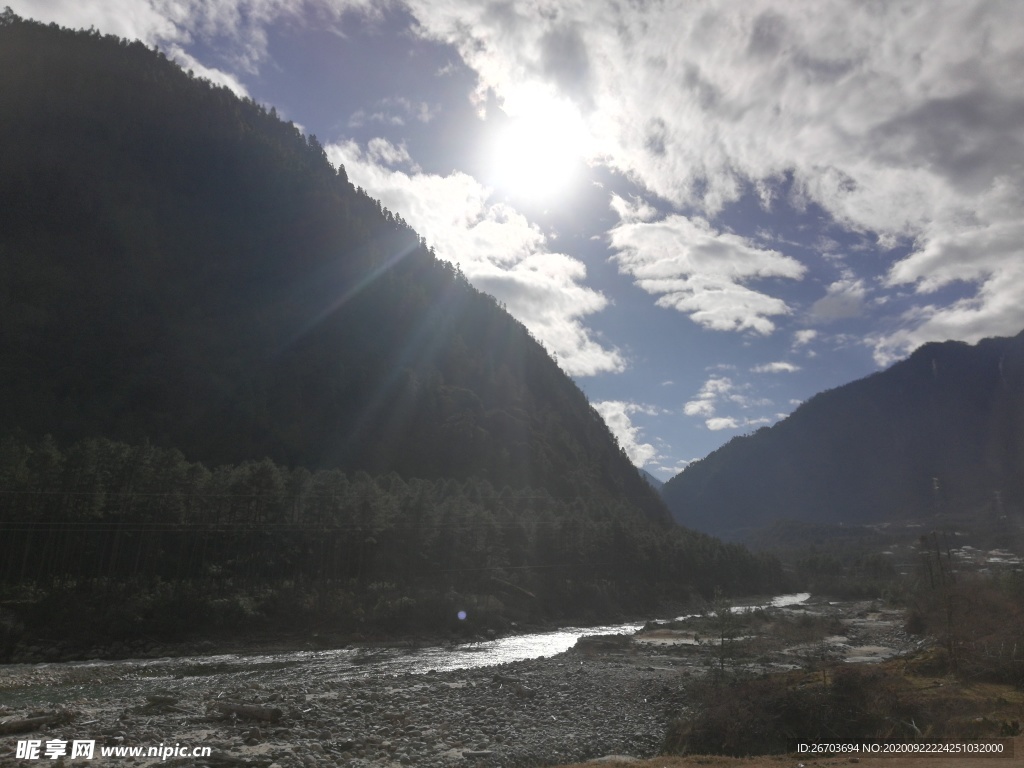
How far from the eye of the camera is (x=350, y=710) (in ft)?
99.6

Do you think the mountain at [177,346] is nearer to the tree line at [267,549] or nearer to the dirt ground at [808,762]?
the tree line at [267,549]

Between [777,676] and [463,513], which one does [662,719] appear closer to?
[777,676]

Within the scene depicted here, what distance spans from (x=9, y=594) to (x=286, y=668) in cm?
2979

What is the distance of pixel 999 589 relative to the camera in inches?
2320

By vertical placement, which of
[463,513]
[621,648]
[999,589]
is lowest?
[621,648]

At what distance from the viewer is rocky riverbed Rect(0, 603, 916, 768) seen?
23.8 m

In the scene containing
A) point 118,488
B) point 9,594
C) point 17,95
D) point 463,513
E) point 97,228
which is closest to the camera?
point 9,594

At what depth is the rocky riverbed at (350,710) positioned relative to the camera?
23812 millimetres

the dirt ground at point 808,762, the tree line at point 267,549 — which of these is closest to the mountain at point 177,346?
the tree line at point 267,549

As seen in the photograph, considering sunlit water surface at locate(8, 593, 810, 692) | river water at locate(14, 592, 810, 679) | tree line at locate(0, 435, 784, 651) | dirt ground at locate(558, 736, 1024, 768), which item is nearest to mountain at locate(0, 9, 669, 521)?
tree line at locate(0, 435, 784, 651)

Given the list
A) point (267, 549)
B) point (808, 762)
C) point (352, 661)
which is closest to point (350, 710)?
point (808, 762)

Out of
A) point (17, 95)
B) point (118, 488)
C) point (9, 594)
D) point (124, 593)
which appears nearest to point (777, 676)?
point (124, 593)

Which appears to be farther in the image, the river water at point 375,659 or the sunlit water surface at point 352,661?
the river water at point 375,659

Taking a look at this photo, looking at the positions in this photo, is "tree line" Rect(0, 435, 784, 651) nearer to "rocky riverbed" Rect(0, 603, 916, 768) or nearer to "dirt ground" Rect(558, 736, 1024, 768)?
"rocky riverbed" Rect(0, 603, 916, 768)
